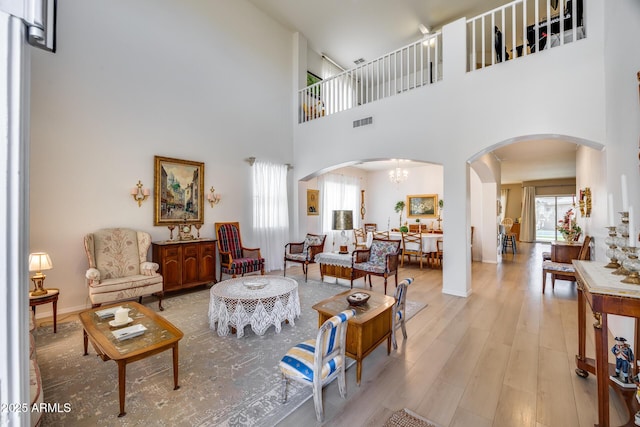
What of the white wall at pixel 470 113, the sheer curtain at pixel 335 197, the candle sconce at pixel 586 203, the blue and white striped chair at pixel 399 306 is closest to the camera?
the blue and white striped chair at pixel 399 306

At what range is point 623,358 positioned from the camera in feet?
6.86

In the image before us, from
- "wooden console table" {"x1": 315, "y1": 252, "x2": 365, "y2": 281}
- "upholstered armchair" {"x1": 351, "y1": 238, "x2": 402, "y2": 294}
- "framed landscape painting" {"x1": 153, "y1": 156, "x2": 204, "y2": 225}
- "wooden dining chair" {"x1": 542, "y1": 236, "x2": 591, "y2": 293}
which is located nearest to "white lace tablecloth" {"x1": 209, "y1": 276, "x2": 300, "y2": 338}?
"upholstered armchair" {"x1": 351, "y1": 238, "x2": 402, "y2": 294}

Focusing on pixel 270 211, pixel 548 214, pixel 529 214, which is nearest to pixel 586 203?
pixel 270 211

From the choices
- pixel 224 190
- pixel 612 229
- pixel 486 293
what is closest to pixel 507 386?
pixel 612 229

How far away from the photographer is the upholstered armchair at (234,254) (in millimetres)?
5118

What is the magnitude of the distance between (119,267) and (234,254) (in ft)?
6.37

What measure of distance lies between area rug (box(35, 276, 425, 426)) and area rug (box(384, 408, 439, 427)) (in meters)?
0.65

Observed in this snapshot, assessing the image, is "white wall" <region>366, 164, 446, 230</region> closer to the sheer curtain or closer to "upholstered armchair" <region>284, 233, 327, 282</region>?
the sheer curtain

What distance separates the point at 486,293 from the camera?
4867 millimetres

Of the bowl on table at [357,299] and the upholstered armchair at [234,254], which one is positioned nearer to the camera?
the bowl on table at [357,299]

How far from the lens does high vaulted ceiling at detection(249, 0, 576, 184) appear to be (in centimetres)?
616

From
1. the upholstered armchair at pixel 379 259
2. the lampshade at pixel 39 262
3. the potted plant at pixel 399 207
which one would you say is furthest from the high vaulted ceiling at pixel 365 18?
the lampshade at pixel 39 262

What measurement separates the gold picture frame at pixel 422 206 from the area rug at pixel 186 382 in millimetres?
7059

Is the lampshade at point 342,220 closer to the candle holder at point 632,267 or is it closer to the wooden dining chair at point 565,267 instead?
the wooden dining chair at point 565,267
